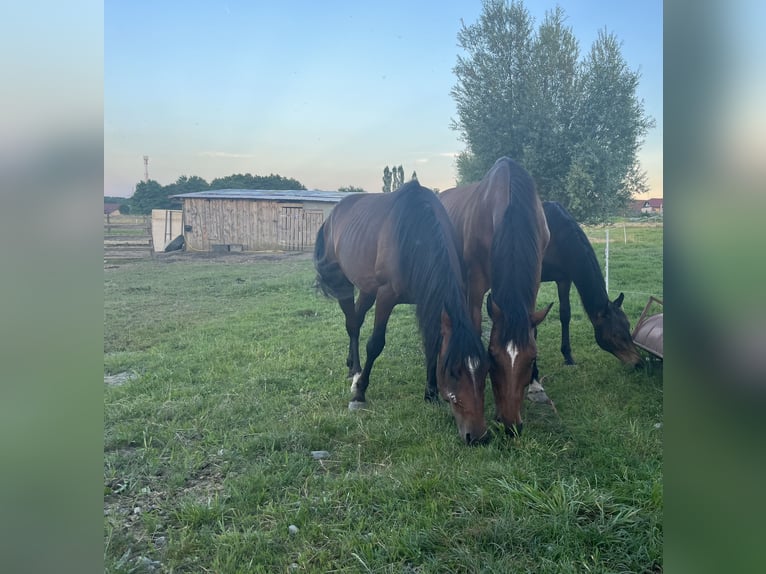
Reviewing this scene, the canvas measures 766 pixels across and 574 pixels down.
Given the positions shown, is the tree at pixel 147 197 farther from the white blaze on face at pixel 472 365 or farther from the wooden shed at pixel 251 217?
the white blaze on face at pixel 472 365

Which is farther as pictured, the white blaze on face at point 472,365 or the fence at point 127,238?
the white blaze on face at point 472,365

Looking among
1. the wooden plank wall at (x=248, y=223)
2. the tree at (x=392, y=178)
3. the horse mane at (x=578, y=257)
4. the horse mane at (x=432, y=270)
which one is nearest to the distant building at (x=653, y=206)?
the horse mane at (x=578, y=257)

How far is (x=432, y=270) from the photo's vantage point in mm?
2887

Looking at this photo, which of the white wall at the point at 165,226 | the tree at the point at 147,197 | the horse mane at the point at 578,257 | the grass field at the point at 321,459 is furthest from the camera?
the horse mane at the point at 578,257

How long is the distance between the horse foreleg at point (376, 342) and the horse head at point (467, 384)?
96 centimetres

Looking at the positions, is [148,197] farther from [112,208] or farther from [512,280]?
[512,280]

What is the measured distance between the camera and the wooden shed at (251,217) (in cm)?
267

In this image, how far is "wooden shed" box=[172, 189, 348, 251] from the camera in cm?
267

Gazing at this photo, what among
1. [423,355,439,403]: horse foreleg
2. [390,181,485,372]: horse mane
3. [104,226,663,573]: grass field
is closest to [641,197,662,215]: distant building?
[104,226,663,573]: grass field

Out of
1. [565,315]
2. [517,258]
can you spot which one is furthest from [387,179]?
[565,315]

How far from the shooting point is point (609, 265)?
2.90 meters

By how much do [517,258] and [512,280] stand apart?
0.45 feet

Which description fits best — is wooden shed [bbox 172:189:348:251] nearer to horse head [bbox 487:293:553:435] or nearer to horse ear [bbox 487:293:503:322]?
horse ear [bbox 487:293:503:322]
